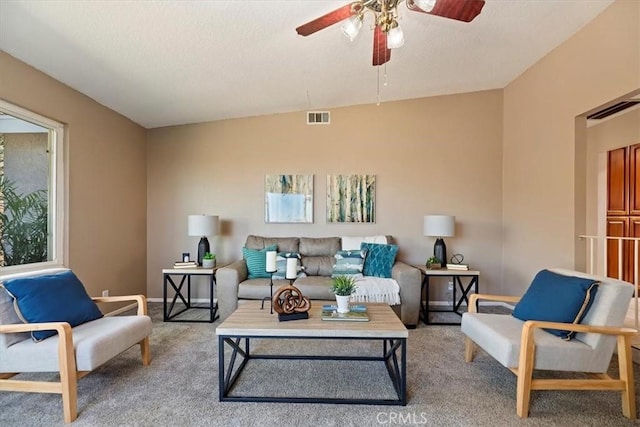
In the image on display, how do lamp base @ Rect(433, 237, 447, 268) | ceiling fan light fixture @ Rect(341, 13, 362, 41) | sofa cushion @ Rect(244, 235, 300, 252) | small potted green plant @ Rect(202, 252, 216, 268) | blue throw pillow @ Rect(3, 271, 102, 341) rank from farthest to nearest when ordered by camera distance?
1. sofa cushion @ Rect(244, 235, 300, 252)
2. lamp base @ Rect(433, 237, 447, 268)
3. small potted green plant @ Rect(202, 252, 216, 268)
4. blue throw pillow @ Rect(3, 271, 102, 341)
5. ceiling fan light fixture @ Rect(341, 13, 362, 41)

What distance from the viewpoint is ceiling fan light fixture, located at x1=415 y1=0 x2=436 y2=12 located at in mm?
1772

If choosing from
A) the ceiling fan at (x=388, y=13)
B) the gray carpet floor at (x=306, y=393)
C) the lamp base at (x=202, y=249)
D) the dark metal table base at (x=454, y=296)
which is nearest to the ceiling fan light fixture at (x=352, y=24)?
the ceiling fan at (x=388, y=13)

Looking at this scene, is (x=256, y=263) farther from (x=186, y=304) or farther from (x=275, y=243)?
(x=186, y=304)

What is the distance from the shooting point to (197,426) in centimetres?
184

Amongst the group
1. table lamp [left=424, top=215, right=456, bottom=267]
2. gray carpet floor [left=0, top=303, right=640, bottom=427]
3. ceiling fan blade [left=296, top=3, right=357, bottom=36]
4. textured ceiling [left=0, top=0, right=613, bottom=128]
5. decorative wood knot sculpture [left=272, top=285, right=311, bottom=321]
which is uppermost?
textured ceiling [left=0, top=0, right=613, bottom=128]

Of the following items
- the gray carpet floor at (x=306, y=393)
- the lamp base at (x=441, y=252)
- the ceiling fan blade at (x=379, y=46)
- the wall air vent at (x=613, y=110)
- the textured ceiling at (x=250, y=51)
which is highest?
the textured ceiling at (x=250, y=51)

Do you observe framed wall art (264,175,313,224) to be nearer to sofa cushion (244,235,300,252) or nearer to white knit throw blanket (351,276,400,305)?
sofa cushion (244,235,300,252)

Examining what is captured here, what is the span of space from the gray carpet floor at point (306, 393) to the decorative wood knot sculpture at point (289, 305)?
19.1 inches

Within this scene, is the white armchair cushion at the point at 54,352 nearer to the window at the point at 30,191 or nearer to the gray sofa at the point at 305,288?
the window at the point at 30,191

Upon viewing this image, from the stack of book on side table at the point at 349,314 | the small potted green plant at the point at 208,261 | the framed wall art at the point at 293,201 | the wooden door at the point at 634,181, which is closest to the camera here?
the stack of book on side table at the point at 349,314

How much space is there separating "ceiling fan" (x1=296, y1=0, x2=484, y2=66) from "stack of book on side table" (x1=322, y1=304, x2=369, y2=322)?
1.86 m

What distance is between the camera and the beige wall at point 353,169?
4461 mm

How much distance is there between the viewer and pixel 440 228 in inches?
155

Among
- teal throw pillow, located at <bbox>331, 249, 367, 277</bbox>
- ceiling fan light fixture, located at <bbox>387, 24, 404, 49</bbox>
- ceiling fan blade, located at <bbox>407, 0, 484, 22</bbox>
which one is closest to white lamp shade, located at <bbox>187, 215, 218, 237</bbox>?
teal throw pillow, located at <bbox>331, 249, 367, 277</bbox>
